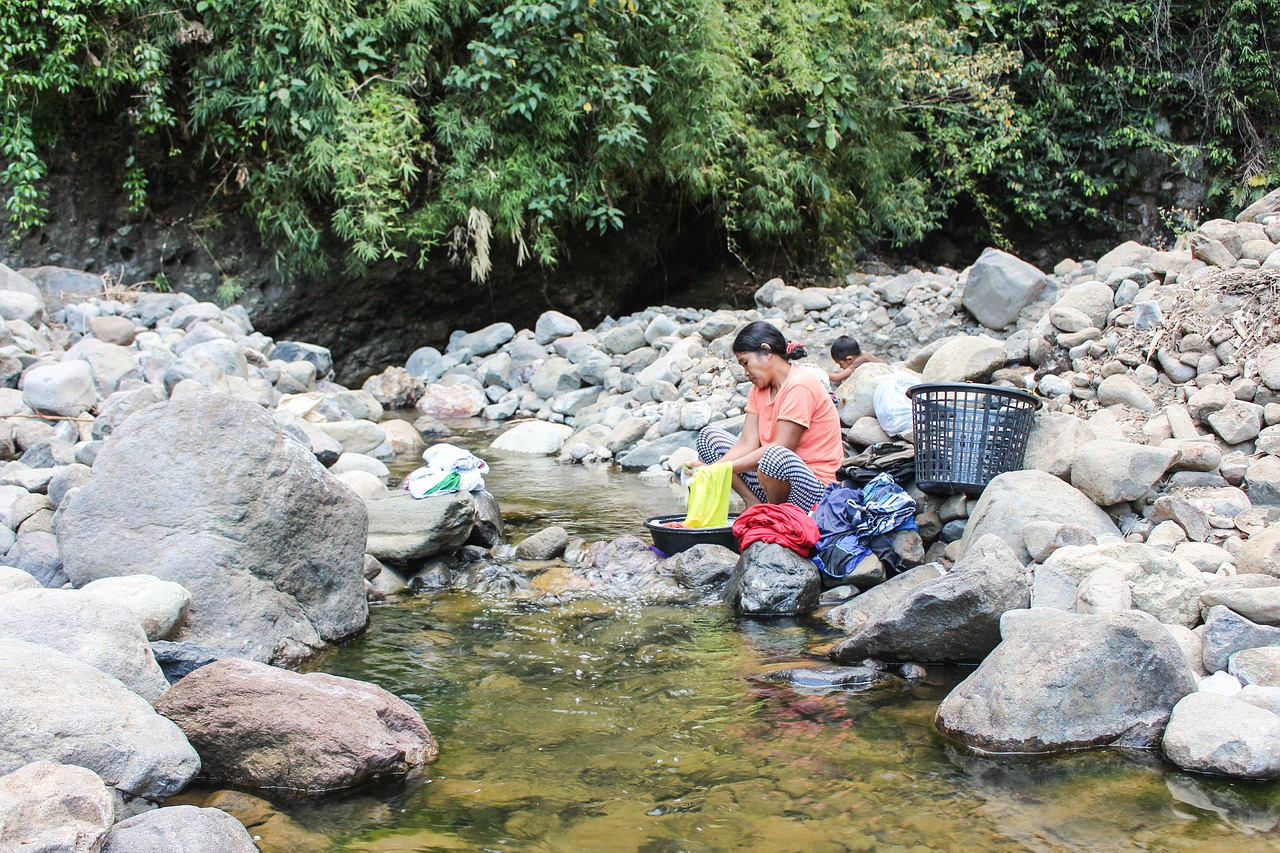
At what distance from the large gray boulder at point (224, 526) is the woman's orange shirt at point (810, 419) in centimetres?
212

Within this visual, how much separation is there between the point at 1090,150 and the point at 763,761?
1458 cm

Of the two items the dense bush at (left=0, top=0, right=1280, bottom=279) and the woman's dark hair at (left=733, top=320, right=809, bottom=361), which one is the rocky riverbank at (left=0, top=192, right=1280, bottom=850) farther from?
the dense bush at (left=0, top=0, right=1280, bottom=279)

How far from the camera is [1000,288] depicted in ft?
29.5

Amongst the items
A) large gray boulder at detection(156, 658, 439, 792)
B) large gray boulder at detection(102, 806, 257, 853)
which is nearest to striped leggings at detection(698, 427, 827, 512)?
large gray boulder at detection(156, 658, 439, 792)

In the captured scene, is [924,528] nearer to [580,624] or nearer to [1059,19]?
[580,624]

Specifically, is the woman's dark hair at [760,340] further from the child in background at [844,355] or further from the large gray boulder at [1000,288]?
the large gray boulder at [1000,288]

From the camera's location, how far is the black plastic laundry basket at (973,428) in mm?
4742

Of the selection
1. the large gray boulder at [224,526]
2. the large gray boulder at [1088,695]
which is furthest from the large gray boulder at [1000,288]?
the large gray boulder at [224,526]

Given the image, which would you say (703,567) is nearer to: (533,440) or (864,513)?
(864,513)

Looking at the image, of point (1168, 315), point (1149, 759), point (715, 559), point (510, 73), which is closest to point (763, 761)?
point (1149, 759)

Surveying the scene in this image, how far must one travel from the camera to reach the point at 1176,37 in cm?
1433

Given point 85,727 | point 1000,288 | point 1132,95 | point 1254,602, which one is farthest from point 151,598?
point 1132,95

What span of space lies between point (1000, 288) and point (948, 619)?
6104 mm

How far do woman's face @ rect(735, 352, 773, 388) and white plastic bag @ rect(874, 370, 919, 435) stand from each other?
2.93 feet
